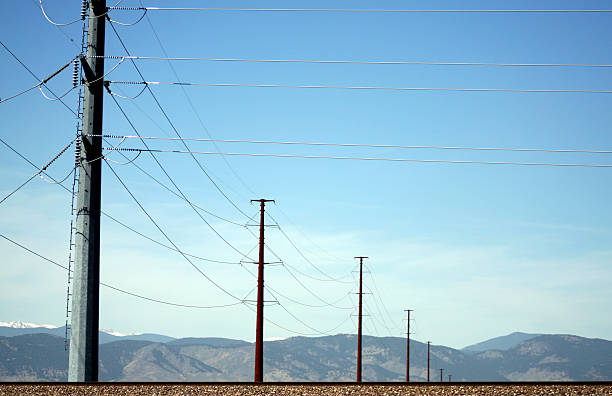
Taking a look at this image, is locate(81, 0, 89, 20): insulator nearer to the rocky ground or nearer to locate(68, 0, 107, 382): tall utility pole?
locate(68, 0, 107, 382): tall utility pole

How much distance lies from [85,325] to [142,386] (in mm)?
3281

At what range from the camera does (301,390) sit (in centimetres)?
2695

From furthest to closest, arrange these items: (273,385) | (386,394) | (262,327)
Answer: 1. (262,327)
2. (273,385)
3. (386,394)

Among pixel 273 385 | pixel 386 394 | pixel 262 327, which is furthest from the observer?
pixel 262 327

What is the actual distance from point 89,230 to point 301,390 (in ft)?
30.2

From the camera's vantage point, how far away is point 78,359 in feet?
87.1

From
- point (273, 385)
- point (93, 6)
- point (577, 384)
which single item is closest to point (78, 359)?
A: point (273, 385)

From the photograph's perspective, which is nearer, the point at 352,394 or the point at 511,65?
the point at 352,394

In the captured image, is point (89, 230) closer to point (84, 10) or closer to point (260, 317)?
point (84, 10)

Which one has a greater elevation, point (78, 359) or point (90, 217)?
point (90, 217)

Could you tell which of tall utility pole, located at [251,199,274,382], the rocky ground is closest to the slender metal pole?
tall utility pole, located at [251,199,274,382]

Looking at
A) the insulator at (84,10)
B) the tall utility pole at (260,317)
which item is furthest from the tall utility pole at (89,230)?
the tall utility pole at (260,317)

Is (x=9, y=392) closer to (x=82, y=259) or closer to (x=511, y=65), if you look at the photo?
(x=82, y=259)

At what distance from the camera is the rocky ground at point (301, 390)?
26391 millimetres
